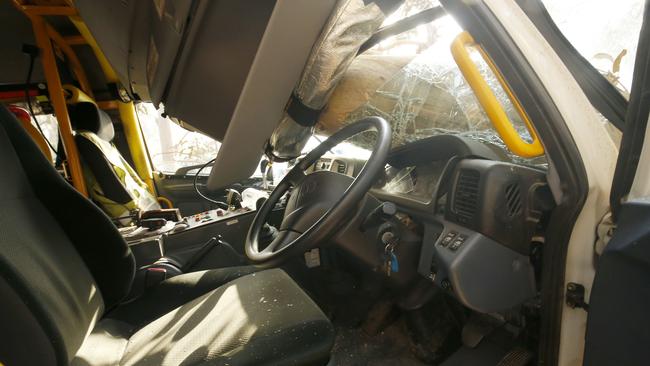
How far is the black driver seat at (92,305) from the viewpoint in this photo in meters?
0.52

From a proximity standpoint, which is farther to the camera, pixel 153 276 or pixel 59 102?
pixel 59 102

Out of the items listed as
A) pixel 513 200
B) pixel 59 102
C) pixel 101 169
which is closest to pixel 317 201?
pixel 513 200

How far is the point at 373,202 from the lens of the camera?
36.4 inches

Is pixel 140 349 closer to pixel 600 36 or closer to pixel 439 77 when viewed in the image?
pixel 439 77

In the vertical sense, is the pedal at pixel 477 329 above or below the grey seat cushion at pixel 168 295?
below

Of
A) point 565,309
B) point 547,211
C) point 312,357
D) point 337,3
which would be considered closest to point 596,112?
point 547,211

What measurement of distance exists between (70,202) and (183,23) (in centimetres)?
60

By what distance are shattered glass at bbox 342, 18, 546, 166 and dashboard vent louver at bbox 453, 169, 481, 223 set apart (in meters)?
0.24

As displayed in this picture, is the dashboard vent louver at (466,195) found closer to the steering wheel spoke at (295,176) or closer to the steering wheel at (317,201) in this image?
the steering wheel at (317,201)

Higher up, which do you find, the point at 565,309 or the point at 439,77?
the point at 439,77

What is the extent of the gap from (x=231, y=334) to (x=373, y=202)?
1.73 feet

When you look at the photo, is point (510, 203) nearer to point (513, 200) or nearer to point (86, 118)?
point (513, 200)

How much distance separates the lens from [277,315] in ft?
2.40

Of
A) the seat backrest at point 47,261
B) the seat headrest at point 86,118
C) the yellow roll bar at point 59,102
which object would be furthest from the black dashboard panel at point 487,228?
the seat headrest at point 86,118
